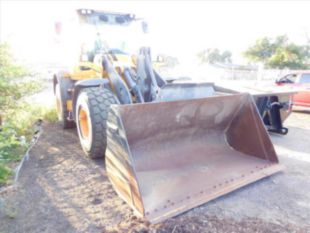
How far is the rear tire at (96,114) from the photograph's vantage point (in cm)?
348

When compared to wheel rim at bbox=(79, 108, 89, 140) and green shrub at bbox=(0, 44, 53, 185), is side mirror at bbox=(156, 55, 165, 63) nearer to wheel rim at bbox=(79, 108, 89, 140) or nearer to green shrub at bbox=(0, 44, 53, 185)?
wheel rim at bbox=(79, 108, 89, 140)

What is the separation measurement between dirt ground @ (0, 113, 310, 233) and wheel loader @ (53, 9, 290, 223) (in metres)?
0.12

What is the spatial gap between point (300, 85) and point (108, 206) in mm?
7702

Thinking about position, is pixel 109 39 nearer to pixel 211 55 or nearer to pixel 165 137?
pixel 165 137

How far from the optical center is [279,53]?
25078 mm

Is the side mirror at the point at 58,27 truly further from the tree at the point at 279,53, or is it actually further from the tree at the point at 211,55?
the tree at the point at 211,55

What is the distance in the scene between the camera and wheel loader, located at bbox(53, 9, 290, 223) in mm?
2625

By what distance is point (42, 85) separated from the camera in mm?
5781

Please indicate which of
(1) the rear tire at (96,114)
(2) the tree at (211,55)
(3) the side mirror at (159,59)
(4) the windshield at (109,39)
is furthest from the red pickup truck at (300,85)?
(2) the tree at (211,55)

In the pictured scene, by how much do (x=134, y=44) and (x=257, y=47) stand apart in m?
27.5

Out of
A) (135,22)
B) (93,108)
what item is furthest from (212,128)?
(135,22)

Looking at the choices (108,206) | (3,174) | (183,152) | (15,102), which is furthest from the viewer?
(15,102)

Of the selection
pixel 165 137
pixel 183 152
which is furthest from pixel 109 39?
pixel 183 152

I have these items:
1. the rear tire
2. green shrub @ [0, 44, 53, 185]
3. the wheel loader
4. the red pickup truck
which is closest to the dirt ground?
the wheel loader
